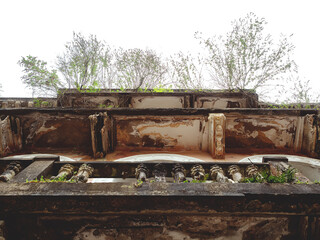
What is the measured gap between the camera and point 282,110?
535 cm

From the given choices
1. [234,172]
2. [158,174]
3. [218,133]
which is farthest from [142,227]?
[218,133]

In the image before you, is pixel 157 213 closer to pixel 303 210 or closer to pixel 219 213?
pixel 219 213

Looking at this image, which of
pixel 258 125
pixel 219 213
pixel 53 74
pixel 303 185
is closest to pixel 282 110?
pixel 258 125

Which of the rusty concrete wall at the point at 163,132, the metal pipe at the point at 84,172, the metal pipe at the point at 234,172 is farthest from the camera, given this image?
the rusty concrete wall at the point at 163,132

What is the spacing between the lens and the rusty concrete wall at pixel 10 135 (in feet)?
16.5

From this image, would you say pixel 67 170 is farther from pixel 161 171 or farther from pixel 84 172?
pixel 161 171

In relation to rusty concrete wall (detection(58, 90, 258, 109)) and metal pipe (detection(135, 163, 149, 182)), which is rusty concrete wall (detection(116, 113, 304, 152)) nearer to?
metal pipe (detection(135, 163, 149, 182))

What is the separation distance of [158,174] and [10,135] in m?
4.83

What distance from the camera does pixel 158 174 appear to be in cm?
322

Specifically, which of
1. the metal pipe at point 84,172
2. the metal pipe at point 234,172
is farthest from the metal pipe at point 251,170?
the metal pipe at point 84,172

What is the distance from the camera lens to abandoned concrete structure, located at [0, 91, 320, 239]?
2.11 meters

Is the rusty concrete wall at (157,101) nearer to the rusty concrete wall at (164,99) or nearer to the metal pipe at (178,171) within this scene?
the rusty concrete wall at (164,99)

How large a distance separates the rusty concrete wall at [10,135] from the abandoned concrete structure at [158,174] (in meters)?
0.02

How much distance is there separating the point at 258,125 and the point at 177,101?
3531 mm
